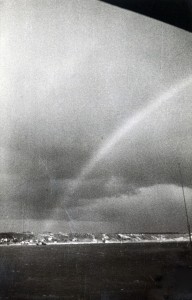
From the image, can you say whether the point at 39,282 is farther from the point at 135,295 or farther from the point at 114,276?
the point at 135,295

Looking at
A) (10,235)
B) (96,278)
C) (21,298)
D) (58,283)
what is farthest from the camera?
(10,235)

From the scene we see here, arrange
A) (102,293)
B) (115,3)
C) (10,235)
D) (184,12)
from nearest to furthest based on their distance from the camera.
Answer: (115,3), (184,12), (102,293), (10,235)

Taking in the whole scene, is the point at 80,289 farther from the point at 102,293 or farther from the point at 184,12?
the point at 184,12

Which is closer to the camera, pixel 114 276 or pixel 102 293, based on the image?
pixel 102 293

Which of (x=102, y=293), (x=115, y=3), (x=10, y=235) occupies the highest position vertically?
(x=10, y=235)

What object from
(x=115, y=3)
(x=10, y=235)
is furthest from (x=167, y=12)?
(x=10, y=235)

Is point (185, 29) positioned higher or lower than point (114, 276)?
higher

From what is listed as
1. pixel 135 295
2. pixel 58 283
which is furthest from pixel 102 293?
pixel 58 283

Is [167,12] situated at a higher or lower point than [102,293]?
higher

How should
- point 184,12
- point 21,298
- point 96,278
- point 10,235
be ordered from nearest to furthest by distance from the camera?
point 184,12
point 21,298
point 96,278
point 10,235
